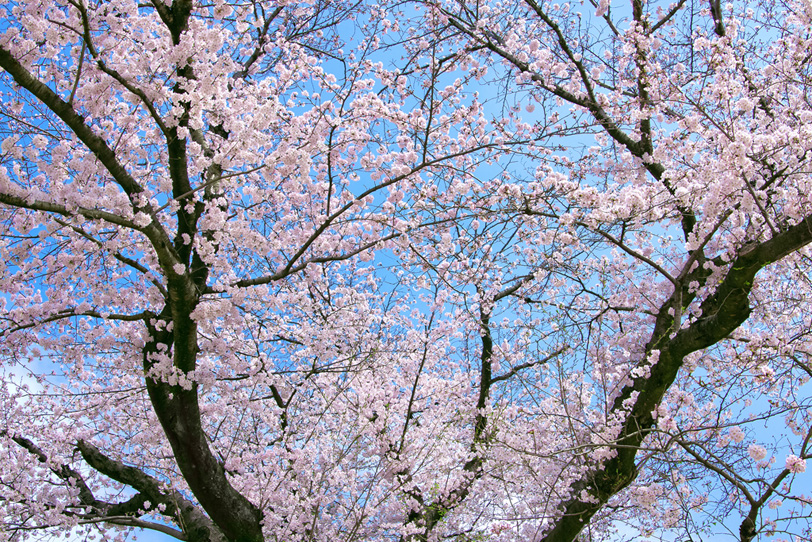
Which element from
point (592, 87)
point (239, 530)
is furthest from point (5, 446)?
point (592, 87)

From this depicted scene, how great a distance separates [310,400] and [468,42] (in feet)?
18.0

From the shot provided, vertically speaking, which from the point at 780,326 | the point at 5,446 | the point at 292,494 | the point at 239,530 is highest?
the point at 780,326

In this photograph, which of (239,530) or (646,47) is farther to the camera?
(646,47)

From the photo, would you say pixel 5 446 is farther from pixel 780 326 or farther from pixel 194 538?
pixel 780 326

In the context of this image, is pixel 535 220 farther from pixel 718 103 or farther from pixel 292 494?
pixel 292 494

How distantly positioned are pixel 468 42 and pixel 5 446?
25.3 feet

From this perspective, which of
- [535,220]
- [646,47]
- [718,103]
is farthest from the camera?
[646,47]

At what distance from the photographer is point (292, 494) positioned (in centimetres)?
619

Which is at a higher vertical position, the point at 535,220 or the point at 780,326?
the point at 535,220

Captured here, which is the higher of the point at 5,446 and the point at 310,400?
the point at 310,400

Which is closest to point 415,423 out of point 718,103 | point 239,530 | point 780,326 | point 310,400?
point 310,400

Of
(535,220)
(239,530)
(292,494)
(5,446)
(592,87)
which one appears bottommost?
(239,530)

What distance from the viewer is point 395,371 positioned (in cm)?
819

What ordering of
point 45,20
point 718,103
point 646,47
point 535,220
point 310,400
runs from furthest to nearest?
point 310,400 < point 646,47 < point 535,220 < point 718,103 < point 45,20
